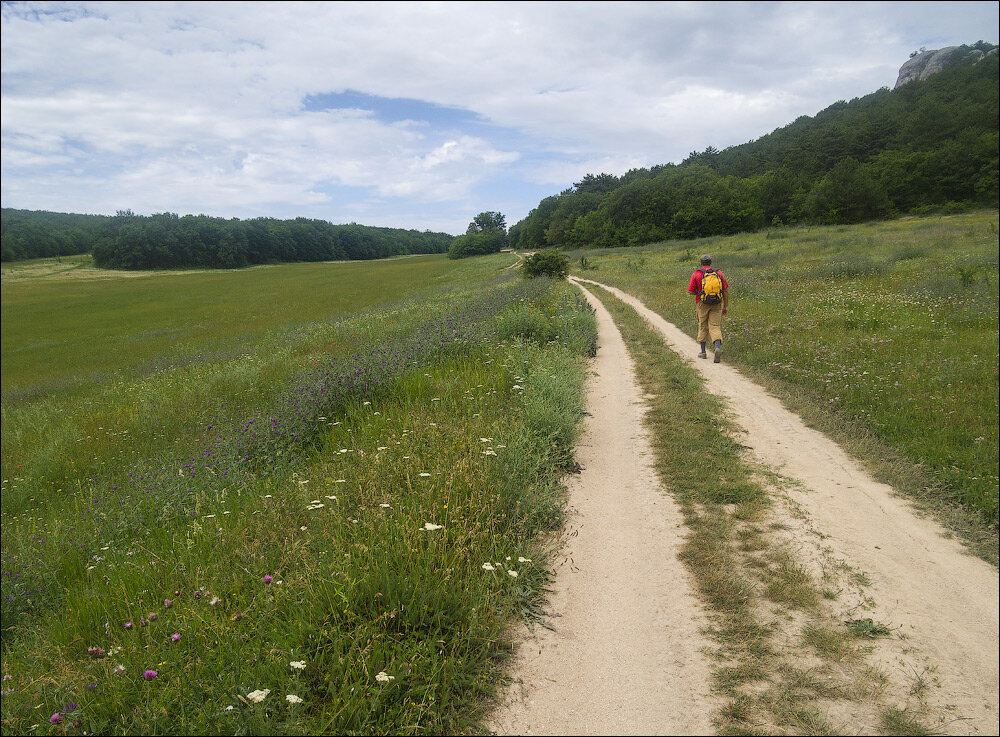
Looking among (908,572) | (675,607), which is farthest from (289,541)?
(908,572)

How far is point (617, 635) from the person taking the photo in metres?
2.99

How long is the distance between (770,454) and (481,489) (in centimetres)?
368

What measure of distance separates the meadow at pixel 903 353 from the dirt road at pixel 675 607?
21.3 inches

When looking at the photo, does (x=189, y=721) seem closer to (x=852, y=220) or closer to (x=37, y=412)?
(x=852, y=220)

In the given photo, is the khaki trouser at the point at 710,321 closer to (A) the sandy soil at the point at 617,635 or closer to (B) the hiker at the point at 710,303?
(B) the hiker at the point at 710,303

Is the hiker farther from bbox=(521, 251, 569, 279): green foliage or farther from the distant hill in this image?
bbox=(521, 251, 569, 279): green foliage

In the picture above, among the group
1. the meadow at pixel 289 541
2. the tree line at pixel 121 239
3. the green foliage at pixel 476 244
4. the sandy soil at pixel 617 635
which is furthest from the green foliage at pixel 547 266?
the green foliage at pixel 476 244

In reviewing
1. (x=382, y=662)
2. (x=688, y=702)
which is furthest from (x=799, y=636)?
(x=382, y=662)

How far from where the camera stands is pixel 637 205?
95312mm

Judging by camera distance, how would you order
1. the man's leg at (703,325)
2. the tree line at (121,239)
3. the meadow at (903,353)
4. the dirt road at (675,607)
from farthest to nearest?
the man's leg at (703,325) < the tree line at (121,239) < the meadow at (903,353) < the dirt road at (675,607)

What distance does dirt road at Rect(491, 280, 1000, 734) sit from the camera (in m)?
2.43

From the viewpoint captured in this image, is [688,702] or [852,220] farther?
[852,220]

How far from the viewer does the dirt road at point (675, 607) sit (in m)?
Answer: 2.43

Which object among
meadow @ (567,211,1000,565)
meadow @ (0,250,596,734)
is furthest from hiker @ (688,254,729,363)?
meadow @ (0,250,596,734)
